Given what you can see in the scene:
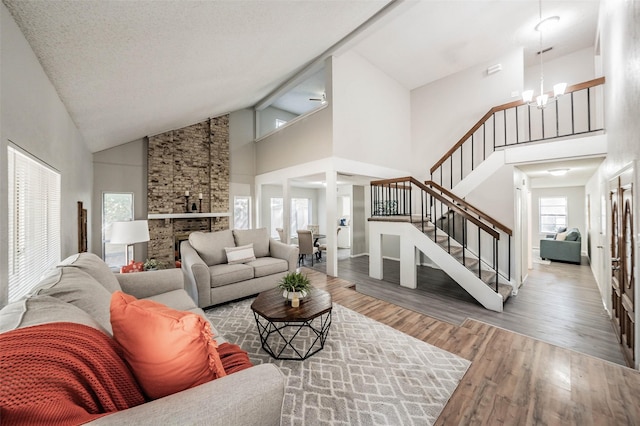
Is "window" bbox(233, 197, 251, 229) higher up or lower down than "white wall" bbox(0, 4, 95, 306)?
lower down

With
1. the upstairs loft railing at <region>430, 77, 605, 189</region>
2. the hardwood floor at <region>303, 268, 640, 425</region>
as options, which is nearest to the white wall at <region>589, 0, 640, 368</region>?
the hardwood floor at <region>303, 268, 640, 425</region>

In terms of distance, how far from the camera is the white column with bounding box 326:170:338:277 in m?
4.75

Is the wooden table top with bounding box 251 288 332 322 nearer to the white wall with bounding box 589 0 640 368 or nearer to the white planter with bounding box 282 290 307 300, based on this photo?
the white planter with bounding box 282 290 307 300

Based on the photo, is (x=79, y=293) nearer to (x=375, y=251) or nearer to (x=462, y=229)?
(x=375, y=251)

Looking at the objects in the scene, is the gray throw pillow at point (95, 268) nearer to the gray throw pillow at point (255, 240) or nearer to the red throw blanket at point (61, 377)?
the red throw blanket at point (61, 377)

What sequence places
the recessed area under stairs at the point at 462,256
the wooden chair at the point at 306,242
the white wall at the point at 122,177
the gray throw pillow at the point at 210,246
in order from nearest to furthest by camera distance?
the gray throw pillow at the point at 210,246
the recessed area under stairs at the point at 462,256
the white wall at the point at 122,177
the wooden chair at the point at 306,242

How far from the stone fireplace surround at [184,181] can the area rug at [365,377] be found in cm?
408

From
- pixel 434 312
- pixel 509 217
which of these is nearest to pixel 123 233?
pixel 434 312

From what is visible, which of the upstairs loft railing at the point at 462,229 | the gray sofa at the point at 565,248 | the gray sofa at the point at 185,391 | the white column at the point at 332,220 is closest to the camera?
the gray sofa at the point at 185,391

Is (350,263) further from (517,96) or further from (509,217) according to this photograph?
(517,96)

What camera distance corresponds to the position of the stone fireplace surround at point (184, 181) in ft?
18.8

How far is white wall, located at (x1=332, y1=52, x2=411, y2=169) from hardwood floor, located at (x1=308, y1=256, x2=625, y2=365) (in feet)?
8.89

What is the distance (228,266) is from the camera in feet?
11.8

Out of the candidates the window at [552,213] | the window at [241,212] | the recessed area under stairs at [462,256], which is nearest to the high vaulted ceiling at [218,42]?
the window at [241,212]
